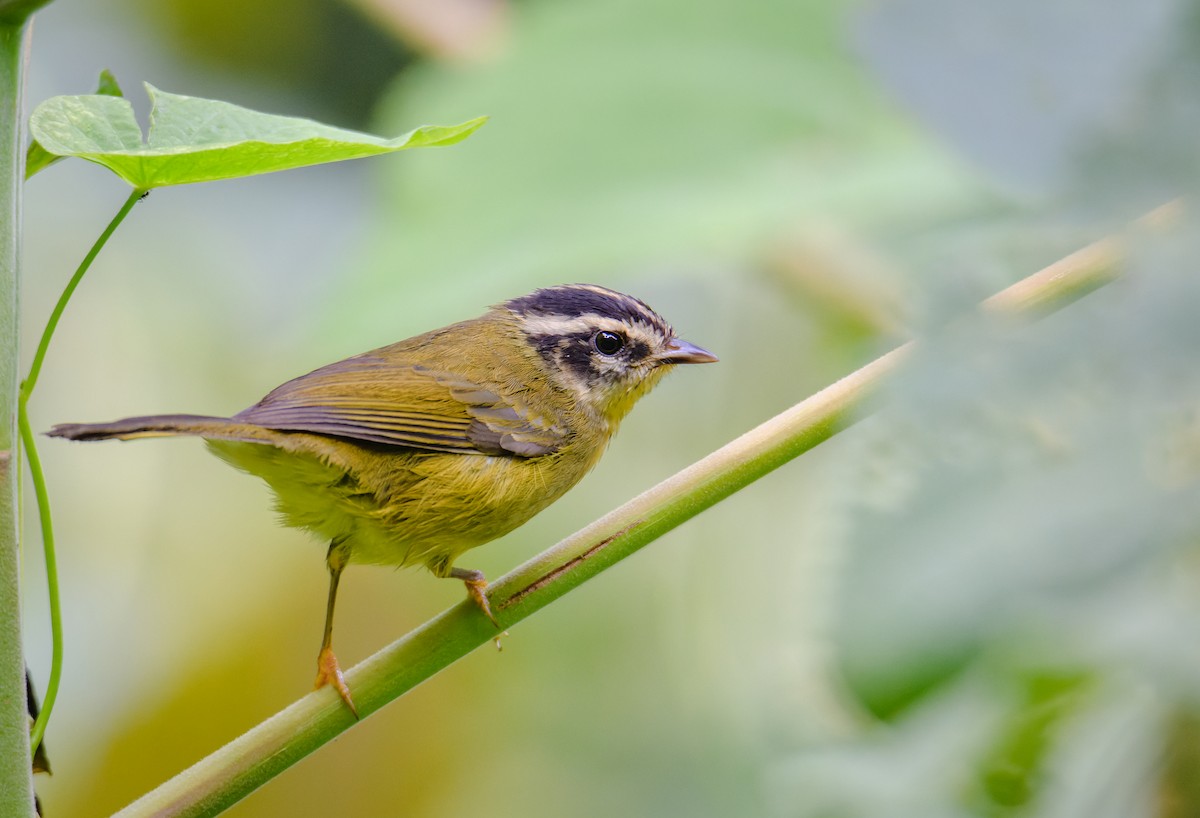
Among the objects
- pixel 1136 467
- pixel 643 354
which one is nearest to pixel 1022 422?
pixel 1136 467

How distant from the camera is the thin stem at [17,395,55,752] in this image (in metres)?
1.27

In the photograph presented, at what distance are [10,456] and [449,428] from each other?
5.61ft

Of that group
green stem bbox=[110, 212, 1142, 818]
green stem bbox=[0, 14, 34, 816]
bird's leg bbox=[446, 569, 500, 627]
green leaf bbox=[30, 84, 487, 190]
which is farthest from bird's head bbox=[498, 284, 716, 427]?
green stem bbox=[0, 14, 34, 816]

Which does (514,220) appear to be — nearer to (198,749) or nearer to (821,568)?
(821,568)

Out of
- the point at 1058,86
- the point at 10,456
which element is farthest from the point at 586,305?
the point at 10,456

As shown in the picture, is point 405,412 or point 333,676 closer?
point 333,676

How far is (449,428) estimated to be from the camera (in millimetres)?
2891

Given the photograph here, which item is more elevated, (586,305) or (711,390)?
(586,305)

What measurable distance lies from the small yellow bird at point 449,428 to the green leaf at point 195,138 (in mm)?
907

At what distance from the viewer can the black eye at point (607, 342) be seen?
3299mm

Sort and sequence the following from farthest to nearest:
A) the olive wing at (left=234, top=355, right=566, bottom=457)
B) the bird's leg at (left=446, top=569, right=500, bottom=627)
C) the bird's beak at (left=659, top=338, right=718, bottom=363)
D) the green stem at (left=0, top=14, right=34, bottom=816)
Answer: the bird's beak at (left=659, top=338, right=718, bottom=363), the olive wing at (left=234, top=355, right=566, bottom=457), the bird's leg at (left=446, top=569, right=500, bottom=627), the green stem at (left=0, top=14, right=34, bottom=816)

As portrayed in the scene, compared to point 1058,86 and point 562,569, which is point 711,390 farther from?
point 1058,86

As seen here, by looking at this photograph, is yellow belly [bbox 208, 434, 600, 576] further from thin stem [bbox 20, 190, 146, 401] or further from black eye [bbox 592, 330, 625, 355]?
thin stem [bbox 20, 190, 146, 401]

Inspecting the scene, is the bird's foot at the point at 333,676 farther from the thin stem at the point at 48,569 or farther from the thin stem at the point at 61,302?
the thin stem at the point at 61,302
